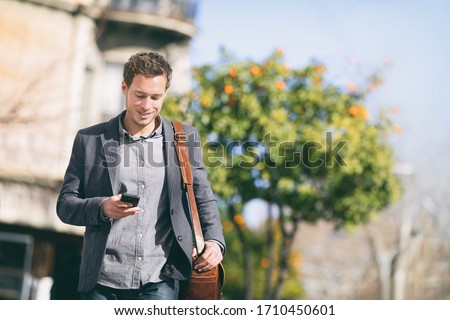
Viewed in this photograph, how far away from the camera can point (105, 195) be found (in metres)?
3.81

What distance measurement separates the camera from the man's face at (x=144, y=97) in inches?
150

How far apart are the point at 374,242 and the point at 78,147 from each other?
17.3 meters

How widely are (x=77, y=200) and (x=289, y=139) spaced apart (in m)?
7.30

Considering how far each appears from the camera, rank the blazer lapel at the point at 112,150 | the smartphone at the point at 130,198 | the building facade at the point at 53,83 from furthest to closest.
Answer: the building facade at the point at 53,83
the blazer lapel at the point at 112,150
the smartphone at the point at 130,198

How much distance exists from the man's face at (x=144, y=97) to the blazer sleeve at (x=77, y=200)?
1.00ft

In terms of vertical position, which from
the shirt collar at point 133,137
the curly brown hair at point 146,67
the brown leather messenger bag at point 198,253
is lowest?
the brown leather messenger bag at point 198,253

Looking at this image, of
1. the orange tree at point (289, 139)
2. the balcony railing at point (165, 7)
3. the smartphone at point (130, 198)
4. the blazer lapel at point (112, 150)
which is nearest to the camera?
the smartphone at point (130, 198)

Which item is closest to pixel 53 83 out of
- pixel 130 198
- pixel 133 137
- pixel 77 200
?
pixel 133 137

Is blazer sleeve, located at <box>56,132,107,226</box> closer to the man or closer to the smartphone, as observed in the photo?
the man

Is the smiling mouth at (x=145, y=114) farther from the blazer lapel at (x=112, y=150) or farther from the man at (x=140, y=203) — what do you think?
the blazer lapel at (x=112, y=150)

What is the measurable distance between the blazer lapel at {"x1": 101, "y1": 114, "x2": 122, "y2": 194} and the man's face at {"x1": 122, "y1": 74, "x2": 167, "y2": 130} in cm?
12

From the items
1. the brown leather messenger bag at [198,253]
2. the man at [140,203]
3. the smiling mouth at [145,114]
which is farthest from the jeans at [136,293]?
the smiling mouth at [145,114]

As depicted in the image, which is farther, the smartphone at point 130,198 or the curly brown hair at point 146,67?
the curly brown hair at point 146,67

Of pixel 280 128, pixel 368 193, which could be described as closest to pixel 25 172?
pixel 280 128
